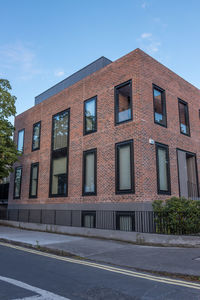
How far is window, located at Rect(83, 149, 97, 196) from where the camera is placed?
573 inches

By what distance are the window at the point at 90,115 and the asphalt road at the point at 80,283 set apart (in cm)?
937

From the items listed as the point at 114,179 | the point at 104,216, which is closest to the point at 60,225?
the point at 104,216

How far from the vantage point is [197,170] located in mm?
16188

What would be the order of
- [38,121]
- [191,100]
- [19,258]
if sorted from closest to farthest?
[19,258]
[191,100]
[38,121]

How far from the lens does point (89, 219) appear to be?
14281 mm

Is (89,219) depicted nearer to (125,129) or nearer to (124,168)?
(124,168)

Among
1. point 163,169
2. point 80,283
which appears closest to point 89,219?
point 163,169

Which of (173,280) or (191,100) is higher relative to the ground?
(191,100)

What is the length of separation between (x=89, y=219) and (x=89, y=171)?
268 cm

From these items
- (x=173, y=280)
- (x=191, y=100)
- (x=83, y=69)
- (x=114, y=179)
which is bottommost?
(x=173, y=280)

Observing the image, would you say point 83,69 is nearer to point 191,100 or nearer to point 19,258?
point 191,100

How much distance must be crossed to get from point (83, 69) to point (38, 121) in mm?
5459

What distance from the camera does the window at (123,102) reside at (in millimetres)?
A: 13750

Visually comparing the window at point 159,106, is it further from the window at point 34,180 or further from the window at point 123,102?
the window at point 34,180
